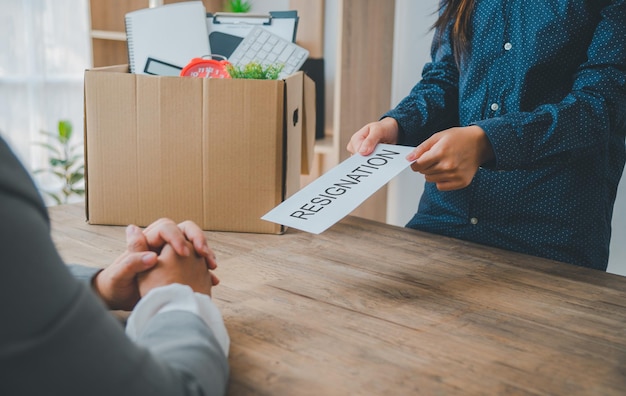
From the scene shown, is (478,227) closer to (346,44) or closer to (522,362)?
(522,362)

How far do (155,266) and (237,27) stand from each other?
2.70ft

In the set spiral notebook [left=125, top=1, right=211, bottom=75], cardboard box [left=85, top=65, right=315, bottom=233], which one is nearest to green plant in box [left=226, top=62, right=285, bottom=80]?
cardboard box [left=85, top=65, right=315, bottom=233]

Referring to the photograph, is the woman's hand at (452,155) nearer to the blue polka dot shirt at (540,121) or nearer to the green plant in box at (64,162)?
the blue polka dot shirt at (540,121)

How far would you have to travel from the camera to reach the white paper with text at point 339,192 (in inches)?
38.4

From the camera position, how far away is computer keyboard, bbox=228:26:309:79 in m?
1.38

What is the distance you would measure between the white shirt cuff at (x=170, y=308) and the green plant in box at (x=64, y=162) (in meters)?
2.63

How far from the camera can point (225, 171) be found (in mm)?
1210

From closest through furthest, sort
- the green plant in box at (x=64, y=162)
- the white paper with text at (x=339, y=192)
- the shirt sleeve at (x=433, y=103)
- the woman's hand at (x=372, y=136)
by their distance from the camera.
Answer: the white paper with text at (x=339, y=192)
the woman's hand at (x=372, y=136)
the shirt sleeve at (x=433, y=103)
the green plant in box at (x=64, y=162)

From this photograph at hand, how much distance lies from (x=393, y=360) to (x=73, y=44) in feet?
10.2

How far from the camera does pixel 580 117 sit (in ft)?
3.51

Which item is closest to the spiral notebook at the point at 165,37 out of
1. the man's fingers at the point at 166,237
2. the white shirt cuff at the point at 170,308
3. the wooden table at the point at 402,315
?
the wooden table at the point at 402,315

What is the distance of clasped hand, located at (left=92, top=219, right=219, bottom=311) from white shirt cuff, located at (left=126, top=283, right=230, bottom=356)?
9 centimetres

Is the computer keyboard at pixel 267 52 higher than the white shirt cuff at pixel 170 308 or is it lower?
higher

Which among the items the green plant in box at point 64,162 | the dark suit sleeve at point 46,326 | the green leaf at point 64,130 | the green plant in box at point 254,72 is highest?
the green plant in box at point 254,72
